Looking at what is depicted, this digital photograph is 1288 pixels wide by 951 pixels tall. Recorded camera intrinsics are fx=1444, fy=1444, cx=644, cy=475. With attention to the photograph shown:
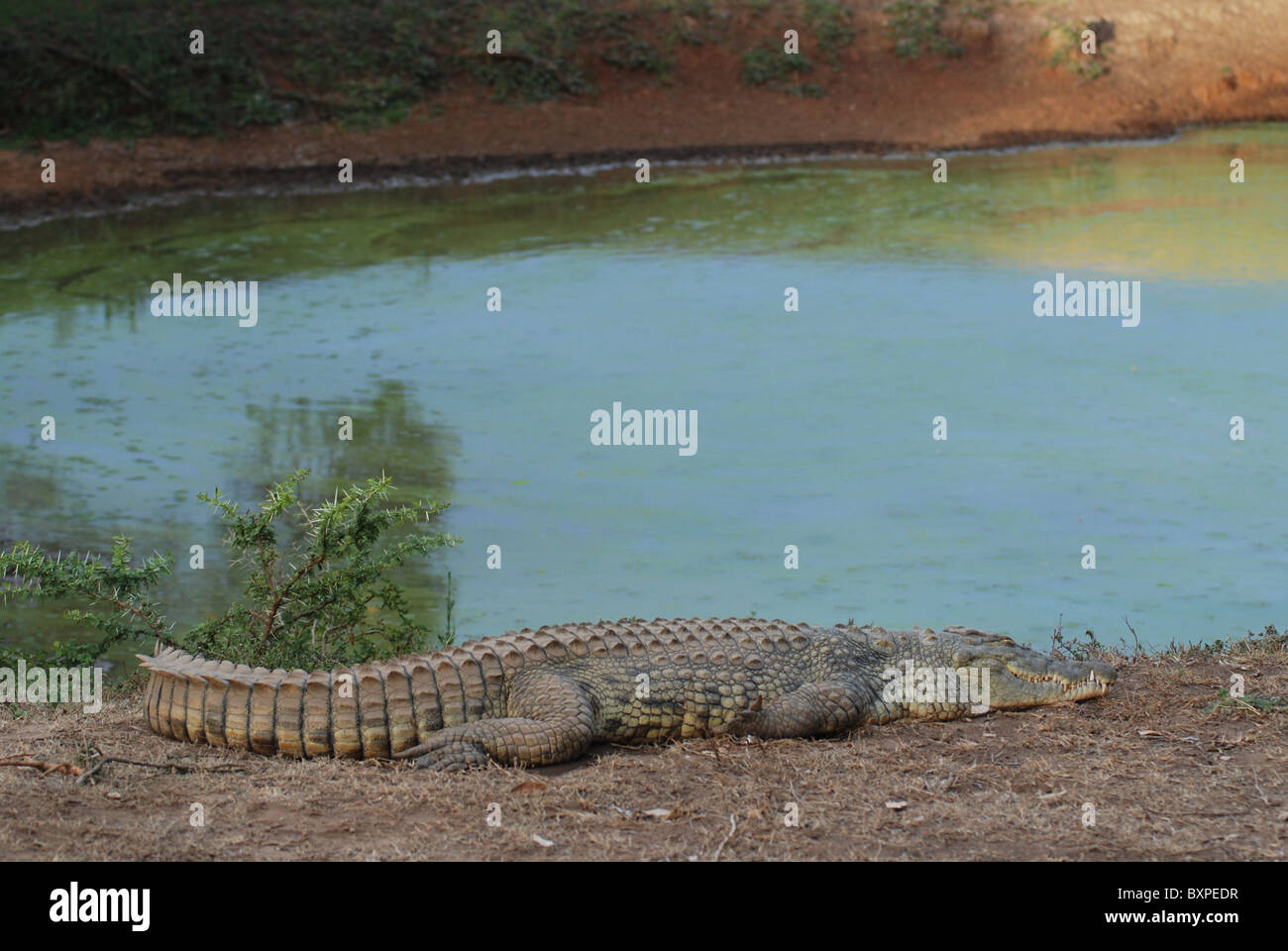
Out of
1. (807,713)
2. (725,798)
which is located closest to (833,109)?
(807,713)

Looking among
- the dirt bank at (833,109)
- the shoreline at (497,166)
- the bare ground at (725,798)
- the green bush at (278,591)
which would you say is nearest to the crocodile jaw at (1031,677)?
the bare ground at (725,798)

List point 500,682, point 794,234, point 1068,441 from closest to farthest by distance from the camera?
1. point 500,682
2. point 1068,441
3. point 794,234

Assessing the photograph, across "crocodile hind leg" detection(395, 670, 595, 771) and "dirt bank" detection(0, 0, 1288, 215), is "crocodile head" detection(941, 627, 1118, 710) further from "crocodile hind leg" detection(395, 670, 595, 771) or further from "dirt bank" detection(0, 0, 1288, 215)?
"dirt bank" detection(0, 0, 1288, 215)

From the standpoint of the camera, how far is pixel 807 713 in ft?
13.9

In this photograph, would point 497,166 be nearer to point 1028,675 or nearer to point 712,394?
point 712,394

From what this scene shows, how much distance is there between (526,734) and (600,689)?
31 centimetres

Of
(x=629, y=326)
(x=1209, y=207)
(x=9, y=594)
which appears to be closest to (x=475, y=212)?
(x=629, y=326)

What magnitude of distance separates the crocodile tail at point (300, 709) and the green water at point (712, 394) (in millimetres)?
1789

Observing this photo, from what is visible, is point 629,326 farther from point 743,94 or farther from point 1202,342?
point 743,94

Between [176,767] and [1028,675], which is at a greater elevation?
[1028,675]

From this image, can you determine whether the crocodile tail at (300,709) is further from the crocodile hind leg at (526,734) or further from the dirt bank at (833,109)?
the dirt bank at (833,109)

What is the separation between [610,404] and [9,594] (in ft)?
12.4

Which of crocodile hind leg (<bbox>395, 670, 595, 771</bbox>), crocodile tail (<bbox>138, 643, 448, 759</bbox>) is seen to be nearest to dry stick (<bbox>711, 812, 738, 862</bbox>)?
crocodile hind leg (<bbox>395, 670, 595, 771</bbox>)

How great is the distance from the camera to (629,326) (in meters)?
10.4
